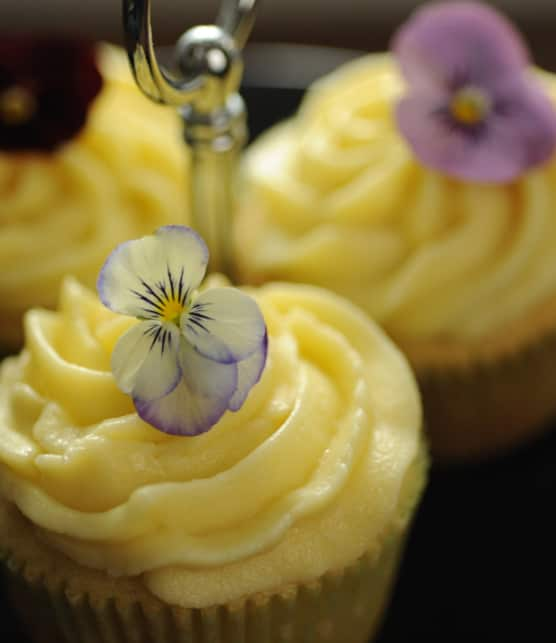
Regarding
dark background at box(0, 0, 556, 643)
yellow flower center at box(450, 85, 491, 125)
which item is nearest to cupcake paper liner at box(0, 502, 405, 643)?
dark background at box(0, 0, 556, 643)

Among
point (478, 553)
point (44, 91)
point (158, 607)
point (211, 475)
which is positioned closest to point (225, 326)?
point (211, 475)

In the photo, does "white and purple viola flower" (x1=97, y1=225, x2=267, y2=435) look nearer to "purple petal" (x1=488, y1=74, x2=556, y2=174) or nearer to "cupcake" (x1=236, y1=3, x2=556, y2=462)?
"cupcake" (x1=236, y1=3, x2=556, y2=462)

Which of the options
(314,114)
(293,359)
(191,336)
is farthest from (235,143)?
(191,336)

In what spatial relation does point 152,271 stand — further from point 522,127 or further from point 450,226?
point 522,127

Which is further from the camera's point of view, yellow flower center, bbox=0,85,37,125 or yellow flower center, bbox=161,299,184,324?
yellow flower center, bbox=0,85,37,125

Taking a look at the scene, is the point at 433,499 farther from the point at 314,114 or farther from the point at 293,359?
the point at 314,114

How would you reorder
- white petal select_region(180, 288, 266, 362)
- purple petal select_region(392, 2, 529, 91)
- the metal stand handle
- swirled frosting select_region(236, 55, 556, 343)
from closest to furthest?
white petal select_region(180, 288, 266, 362)
the metal stand handle
swirled frosting select_region(236, 55, 556, 343)
purple petal select_region(392, 2, 529, 91)

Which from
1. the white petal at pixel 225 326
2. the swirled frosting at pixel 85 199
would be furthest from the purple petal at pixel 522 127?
the white petal at pixel 225 326
